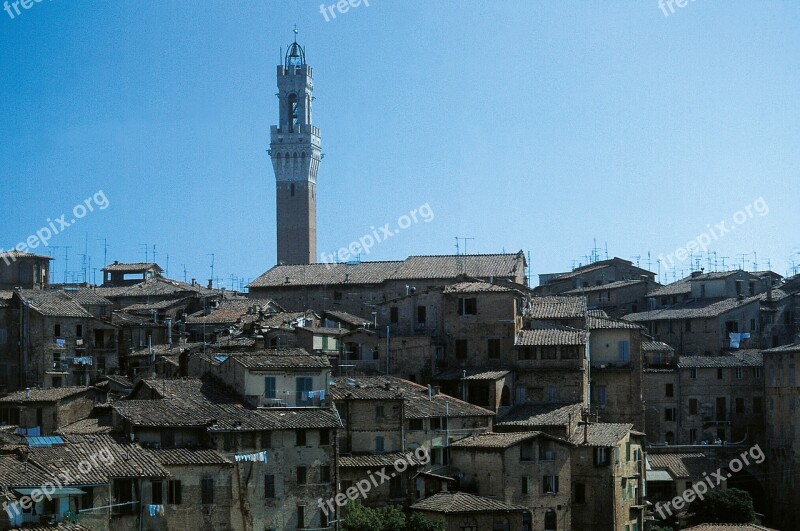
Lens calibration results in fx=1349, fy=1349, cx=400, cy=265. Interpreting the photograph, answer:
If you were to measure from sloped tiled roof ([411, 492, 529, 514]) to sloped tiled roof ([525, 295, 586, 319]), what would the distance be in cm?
2062

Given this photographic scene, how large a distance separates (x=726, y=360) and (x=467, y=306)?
19.9 meters

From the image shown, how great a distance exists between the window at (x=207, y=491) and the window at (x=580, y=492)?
782 inches

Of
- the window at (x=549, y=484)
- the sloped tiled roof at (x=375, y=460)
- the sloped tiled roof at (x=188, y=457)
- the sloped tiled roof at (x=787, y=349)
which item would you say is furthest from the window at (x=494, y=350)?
the sloped tiled roof at (x=188, y=457)

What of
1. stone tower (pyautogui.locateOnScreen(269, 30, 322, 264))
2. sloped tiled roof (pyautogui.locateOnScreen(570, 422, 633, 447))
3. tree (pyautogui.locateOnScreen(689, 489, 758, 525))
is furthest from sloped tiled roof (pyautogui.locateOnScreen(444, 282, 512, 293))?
stone tower (pyautogui.locateOnScreen(269, 30, 322, 264))

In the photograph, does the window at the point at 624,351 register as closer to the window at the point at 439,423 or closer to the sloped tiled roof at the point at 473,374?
the sloped tiled roof at the point at 473,374

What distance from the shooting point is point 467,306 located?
241ft

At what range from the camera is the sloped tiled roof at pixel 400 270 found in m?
87.4

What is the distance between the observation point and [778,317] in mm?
90938

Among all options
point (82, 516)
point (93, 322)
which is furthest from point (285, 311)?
point (82, 516)

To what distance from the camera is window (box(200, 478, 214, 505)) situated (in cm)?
5103

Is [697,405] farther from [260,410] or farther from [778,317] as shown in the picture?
[260,410]

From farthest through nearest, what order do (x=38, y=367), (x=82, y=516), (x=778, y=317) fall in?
(x=778, y=317) → (x=38, y=367) → (x=82, y=516)

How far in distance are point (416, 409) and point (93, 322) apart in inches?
918

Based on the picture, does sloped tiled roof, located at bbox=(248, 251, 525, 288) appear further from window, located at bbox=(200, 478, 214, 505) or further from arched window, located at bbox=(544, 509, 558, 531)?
window, located at bbox=(200, 478, 214, 505)
